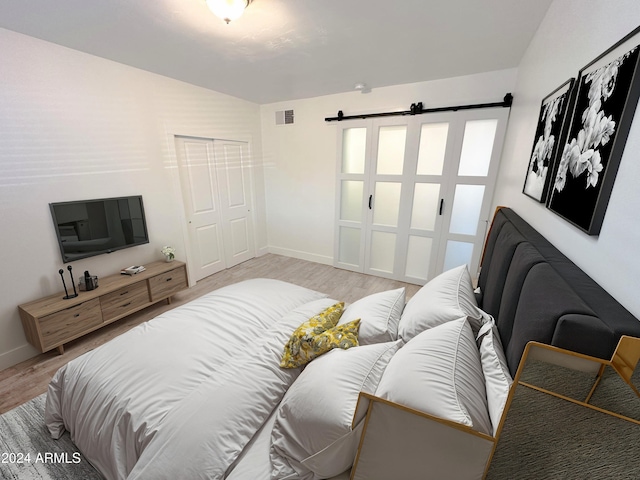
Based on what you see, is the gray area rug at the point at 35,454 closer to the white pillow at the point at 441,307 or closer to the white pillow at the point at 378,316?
the white pillow at the point at 378,316

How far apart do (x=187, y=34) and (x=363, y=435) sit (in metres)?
2.71

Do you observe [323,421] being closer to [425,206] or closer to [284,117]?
[425,206]

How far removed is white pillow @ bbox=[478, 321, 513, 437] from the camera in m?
0.77

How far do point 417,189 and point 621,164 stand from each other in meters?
2.55

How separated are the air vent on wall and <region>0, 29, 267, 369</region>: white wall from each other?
1.33 metres

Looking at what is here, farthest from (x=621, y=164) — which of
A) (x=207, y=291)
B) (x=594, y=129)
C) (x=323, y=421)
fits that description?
(x=207, y=291)

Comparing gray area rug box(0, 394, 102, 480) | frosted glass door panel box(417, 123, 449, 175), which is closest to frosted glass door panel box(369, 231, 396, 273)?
frosted glass door panel box(417, 123, 449, 175)

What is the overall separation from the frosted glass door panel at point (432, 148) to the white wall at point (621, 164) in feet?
3.23

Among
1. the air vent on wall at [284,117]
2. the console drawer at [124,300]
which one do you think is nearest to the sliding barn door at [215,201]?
the air vent on wall at [284,117]

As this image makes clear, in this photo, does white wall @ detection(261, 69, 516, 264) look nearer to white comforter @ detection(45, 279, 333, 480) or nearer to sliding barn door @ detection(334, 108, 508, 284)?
sliding barn door @ detection(334, 108, 508, 284)

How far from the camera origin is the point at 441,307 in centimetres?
129

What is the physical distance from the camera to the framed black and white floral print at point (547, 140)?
47.2 inches

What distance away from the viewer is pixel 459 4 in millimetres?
1607

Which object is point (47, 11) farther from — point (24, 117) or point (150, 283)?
point (150, 283)
